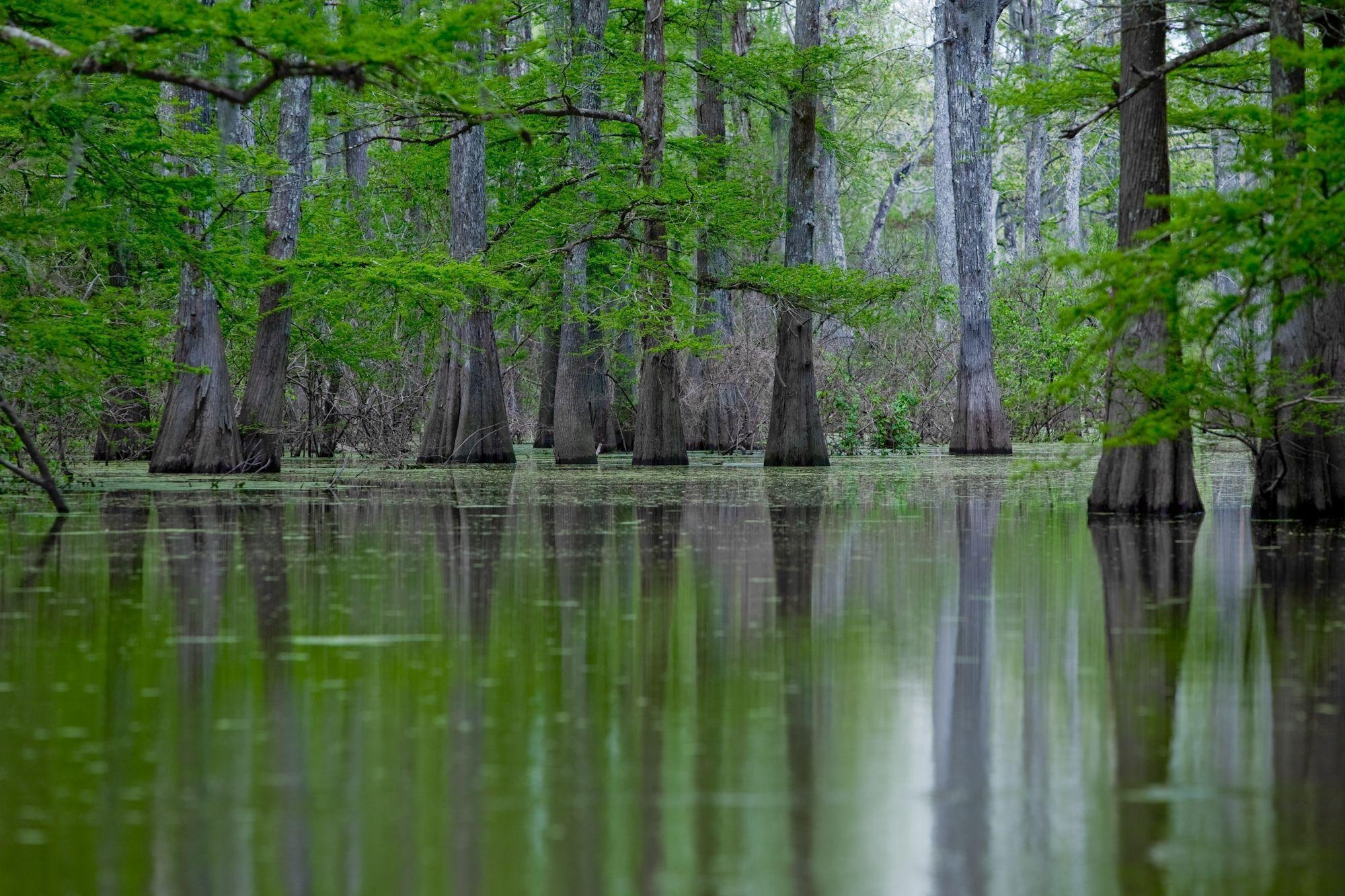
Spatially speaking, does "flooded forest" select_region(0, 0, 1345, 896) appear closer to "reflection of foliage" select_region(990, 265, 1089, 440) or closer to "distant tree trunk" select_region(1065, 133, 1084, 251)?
"reflection of foliage" select_region(990, 265, 1089, 440)

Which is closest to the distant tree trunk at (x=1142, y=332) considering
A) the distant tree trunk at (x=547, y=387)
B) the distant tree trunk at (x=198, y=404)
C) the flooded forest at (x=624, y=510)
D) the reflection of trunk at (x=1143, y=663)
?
the flooded forest at (x=624, y=510)

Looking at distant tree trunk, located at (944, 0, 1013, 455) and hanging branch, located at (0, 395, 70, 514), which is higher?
distant tree trunk, located at (944, 0, 1013, 455)

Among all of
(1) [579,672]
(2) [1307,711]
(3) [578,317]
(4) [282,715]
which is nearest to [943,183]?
(3) [578,317]

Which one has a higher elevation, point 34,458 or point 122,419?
point 122,419

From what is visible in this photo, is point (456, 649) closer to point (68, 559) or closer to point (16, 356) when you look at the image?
point (68, 559)

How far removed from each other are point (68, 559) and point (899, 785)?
680 cm

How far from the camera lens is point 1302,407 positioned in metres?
12.7

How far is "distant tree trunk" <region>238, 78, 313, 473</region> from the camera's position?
22.8m

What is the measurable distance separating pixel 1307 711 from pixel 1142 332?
29.5 feet

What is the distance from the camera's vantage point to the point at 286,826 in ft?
12.3

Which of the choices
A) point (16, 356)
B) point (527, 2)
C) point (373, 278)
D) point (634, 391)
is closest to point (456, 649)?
point (16, 356)

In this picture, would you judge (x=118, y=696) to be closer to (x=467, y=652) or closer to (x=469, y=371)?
(x=467, y=652)

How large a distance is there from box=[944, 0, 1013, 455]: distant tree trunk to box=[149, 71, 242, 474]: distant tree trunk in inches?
541

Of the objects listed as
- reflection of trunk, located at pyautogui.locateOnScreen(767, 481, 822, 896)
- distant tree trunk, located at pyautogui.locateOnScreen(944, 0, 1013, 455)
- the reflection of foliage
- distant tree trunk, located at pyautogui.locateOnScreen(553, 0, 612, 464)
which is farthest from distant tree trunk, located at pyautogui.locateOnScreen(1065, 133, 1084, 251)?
reflection of trunk, located at pyautogui.locateOnScreen(767, 481, 822, 896)
